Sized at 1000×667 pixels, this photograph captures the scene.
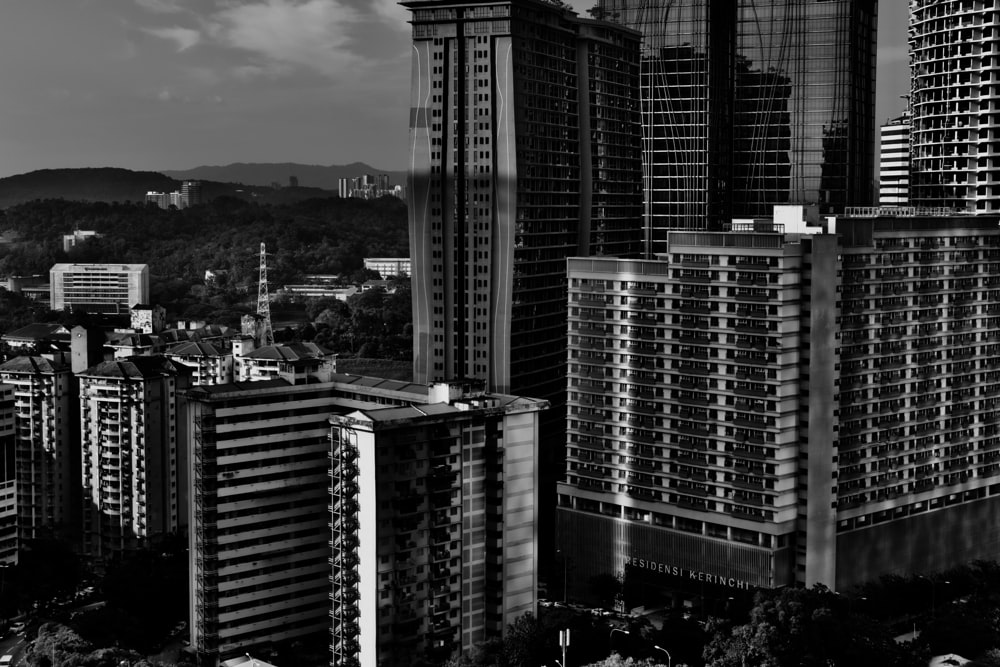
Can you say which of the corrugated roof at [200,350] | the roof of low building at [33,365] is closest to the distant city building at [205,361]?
the corrugated roof at [200,350]

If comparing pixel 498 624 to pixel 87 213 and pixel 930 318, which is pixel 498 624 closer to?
pixel 930 318

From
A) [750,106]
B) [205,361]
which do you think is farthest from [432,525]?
[750,106]

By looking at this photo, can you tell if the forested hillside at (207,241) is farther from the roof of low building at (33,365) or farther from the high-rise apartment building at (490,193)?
the high-rise apartment building at (490,193)

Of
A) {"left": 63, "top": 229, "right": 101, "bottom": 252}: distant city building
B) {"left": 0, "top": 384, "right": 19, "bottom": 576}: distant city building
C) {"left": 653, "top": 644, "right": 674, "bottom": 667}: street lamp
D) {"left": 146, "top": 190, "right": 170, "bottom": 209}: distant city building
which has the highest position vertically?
{"left": 146, "top": 190, "right": 170, "bottom": 209}: distant city building

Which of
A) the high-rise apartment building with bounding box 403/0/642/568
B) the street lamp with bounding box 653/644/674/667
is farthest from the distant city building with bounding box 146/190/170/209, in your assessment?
the street lamp with bounding box 653/644/674/667

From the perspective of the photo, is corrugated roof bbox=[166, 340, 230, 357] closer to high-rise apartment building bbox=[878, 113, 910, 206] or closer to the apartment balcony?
the apartment balcony

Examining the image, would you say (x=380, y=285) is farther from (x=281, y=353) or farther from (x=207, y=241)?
(x=281, y=353)
